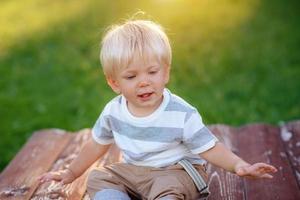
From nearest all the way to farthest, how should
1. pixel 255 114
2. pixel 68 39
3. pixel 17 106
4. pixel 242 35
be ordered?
pixel 255 114 < pixel 17 106 < pixel 242 35 < pixel 68 39

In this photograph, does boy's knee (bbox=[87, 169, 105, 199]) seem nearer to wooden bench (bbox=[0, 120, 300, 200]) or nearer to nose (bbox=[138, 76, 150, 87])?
wooden bench (bbox=[0, 120, 300, 200])

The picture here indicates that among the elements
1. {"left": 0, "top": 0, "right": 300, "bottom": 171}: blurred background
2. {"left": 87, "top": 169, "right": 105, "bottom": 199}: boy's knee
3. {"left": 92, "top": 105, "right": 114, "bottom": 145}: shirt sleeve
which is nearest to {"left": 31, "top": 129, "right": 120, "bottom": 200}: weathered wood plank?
{"left": 87, "top": 169, "right": 105, "bottom": 199}: boy's knee

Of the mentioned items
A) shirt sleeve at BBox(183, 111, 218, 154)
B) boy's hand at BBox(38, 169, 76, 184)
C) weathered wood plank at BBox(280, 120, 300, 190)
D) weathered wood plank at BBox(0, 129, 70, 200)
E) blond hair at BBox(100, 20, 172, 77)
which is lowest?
weathered wood plank at BBox(280, 120, 300, 190)

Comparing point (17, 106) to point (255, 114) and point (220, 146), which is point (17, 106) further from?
point (220, 146)

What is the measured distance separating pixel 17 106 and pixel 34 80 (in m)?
0.63

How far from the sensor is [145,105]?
2316mm

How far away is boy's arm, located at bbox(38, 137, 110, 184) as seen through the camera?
2598 millimetres

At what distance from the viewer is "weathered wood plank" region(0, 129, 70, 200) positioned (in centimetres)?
274

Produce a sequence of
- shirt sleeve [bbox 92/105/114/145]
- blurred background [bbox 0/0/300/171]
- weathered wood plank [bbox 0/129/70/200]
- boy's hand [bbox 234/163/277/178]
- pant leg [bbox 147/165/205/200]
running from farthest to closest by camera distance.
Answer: blurred background [bbox 0/0/300/171] → weathered wood plank [bbox 0/129/70/200] → shirt sleeve [bbox 92/105/114/145] → pant leg [bbox 147/165/205/200] → boy's hand [bbox 234/163/277/178]

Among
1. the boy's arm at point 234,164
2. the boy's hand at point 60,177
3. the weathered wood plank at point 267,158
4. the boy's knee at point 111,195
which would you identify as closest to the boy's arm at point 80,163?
the boy's hand at point 60,177

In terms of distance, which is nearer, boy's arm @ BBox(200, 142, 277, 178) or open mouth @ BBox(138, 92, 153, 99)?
boy's arm @ BBox(200, 142, 277, 178)

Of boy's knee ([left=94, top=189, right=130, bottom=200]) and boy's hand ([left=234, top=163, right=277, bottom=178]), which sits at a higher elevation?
boy's hand ([left=234, top=163, right=277, bottom=178])

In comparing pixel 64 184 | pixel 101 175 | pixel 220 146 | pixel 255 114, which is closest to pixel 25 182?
pixel 64 184

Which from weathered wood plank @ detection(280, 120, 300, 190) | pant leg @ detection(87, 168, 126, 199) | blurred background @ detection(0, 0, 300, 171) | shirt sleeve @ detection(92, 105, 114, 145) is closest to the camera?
pant leg @ detection(87, 168, 126, 199)
